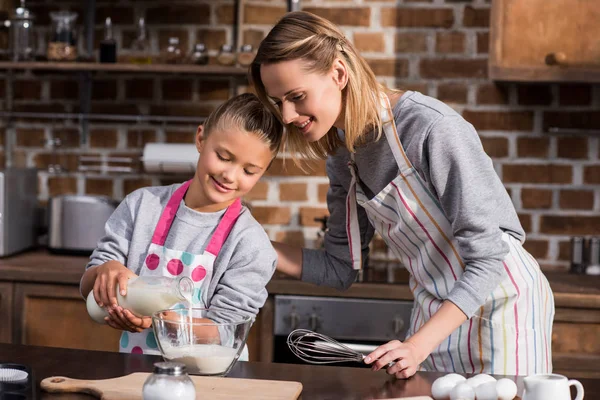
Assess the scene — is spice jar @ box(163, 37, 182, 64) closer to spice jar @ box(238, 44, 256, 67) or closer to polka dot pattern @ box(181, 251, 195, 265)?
spice jar @ box(238, 44, 256, 67)

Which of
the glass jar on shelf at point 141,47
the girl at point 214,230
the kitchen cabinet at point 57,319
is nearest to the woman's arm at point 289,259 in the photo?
the girl at point 214,230

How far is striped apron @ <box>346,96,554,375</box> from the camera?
155 centimetres

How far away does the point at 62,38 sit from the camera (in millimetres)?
2770

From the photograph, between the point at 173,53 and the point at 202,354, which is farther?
the point at 173,53

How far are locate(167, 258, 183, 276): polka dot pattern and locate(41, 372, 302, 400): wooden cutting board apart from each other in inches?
15.1

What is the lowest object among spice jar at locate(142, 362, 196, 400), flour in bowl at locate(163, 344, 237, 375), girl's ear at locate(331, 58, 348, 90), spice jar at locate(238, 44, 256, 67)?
flour in bowl at locate(163, 344, 237, 375)

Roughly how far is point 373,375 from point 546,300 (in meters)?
0.55

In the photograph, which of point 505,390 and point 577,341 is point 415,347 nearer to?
point 505,390

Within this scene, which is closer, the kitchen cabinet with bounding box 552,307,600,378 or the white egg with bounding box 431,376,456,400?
the white egg with bounding box 431,376,456,400

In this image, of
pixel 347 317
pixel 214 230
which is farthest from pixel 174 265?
pixel 347 317

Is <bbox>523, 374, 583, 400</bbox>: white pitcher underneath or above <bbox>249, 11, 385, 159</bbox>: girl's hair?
underneath

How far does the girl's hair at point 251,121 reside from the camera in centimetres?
155

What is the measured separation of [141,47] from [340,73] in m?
1.48

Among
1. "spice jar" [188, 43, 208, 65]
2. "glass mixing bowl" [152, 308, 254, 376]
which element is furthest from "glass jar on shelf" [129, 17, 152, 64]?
"glass mixing bowl" [152, 308, 254, 376]
